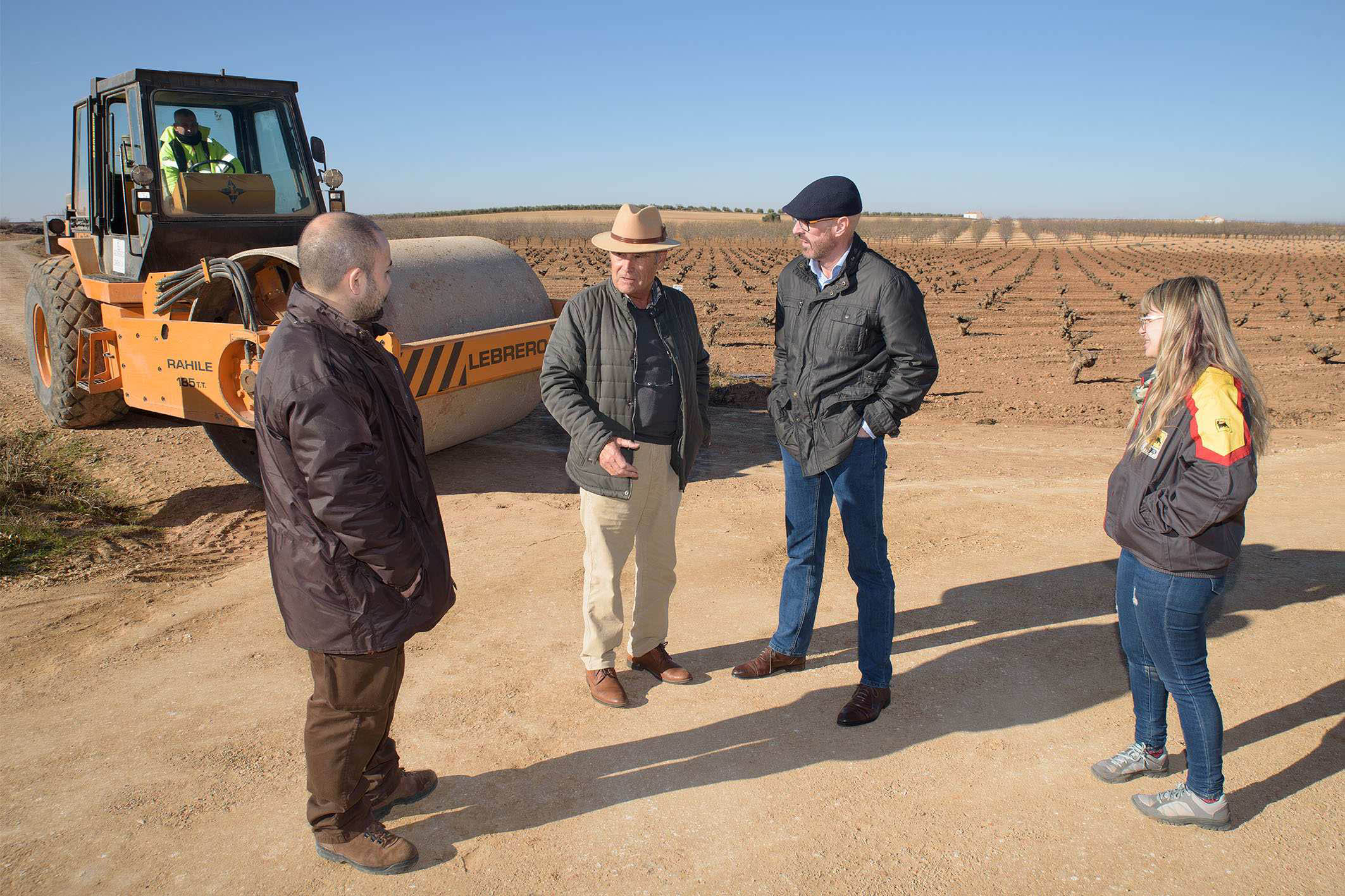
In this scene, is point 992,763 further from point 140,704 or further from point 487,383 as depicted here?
point 487,383

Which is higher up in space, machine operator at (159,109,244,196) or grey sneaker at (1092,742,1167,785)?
machine operator at (159,109,244,196)

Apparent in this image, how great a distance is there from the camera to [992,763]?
3.08 metres

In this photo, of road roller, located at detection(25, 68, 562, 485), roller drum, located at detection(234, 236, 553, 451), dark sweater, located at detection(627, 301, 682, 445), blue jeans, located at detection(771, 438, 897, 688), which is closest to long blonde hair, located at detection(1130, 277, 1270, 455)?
blue jeans, located at detection(771, 438, 897, 688)

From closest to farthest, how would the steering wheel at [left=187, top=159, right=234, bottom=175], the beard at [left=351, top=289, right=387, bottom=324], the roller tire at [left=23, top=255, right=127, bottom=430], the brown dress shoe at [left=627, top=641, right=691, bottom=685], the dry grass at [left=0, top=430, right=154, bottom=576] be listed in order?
1. the beard at [left=351, top=289, right=387, bottom=324]
2. the brown dress shoe at [left=627, top=641, right=691, bottom=685]
3. the dry grass at [left=0, top=430, right=154, bottom=576]
4. the steering wheel at [left=187, top=159, right=234, bottom=175]
5. the roller tire at [left=23, top=255, right=127, bottom=430]

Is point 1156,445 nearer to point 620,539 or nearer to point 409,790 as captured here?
point 620,539

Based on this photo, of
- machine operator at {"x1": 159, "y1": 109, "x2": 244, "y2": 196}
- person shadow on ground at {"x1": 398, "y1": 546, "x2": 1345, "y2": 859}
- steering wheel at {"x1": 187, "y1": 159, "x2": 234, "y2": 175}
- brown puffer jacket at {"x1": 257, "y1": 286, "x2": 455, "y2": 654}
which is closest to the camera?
brown puffer jacket at {"x1": 257, "y1": 286, "x2": 455, "y2": 654}

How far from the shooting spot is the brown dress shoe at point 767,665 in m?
3.68

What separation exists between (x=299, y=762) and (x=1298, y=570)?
4873mm

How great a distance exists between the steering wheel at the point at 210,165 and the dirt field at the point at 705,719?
220cm

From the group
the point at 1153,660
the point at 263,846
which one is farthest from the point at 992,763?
the point at 263,846

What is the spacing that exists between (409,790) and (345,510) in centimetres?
116

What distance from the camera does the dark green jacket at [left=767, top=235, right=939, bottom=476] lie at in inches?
125

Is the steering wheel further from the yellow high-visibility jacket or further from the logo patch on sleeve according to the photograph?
the logo patch on sleeve

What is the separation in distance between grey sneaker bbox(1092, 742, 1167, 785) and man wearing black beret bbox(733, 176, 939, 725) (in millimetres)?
786
